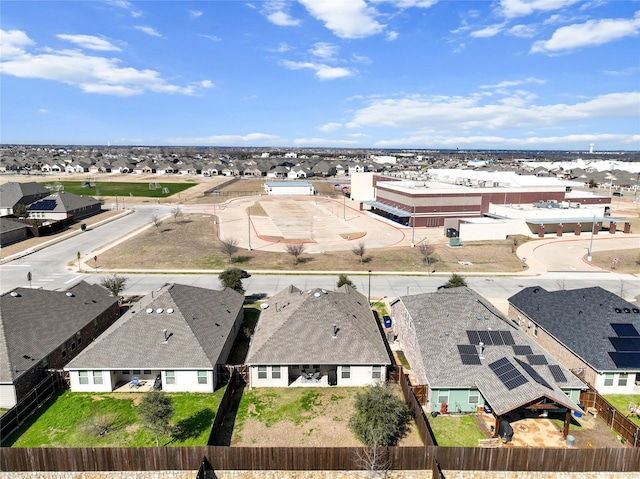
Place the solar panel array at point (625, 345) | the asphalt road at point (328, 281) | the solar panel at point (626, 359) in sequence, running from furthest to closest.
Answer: the asphalt road at point (328, 281), the solar panel array at point (625, 345), the solar panel at point (626, 359)

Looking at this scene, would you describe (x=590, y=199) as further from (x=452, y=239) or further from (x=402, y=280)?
(x=402, y=280)

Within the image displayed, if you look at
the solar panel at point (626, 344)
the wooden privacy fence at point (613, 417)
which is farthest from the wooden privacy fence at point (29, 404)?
the solar panel at point (626, 344)

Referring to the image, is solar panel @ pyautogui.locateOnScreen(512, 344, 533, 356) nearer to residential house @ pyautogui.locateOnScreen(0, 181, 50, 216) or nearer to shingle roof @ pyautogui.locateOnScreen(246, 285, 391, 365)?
shingle roof @ pyautogui.locateOnScreen(246, 285, 391, 365)

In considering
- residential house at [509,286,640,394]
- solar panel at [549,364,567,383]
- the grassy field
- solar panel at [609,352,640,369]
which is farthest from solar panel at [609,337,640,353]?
the grassy field

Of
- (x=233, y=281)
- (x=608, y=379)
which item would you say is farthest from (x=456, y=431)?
(x=233, y=281)

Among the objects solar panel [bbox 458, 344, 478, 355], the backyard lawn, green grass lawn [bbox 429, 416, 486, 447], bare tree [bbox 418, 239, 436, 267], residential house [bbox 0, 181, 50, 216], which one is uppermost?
residential house [bbox 0, 181, 50, 216]

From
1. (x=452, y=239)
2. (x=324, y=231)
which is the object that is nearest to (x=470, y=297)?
(x=452, y=239)

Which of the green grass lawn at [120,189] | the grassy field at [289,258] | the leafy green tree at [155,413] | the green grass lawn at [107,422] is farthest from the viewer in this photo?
the green grass lawn at [120,189]

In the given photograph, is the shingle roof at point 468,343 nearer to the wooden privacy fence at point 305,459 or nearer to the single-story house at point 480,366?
the single-story house at point 480,366
